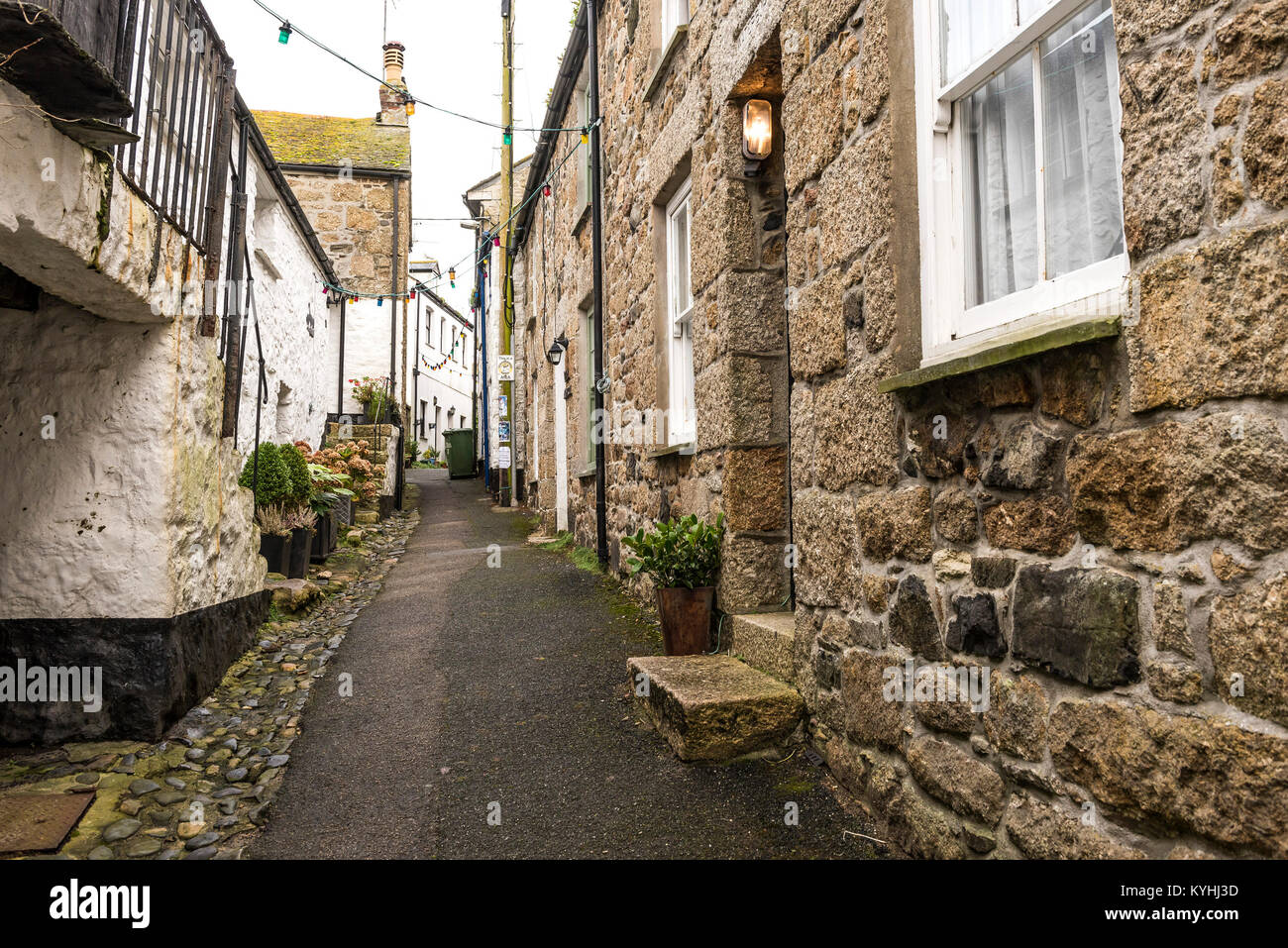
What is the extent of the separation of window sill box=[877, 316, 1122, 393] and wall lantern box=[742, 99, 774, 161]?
191 centimetres

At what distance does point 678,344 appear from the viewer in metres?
5.27

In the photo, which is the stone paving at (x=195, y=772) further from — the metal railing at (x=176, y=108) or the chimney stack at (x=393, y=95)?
the chimney stack at (x=393, y=95)

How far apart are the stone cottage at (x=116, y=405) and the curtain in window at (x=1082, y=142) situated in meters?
2.75

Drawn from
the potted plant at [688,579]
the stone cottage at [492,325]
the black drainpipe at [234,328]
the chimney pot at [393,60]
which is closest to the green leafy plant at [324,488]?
the black drainpipe at [234,328]

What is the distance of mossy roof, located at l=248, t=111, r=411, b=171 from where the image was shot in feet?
51.8

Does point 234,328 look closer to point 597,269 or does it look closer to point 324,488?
point 597,269

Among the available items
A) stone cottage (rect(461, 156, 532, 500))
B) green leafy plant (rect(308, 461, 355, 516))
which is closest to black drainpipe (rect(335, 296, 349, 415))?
Answer: stone cottage (rect(461, 156, 532, 500))

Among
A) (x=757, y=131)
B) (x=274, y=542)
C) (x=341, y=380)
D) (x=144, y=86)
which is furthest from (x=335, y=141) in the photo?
(x=757, y=131)

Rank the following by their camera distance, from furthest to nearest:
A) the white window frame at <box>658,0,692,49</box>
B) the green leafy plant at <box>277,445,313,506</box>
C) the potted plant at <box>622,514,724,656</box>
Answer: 1. the green leafy plant at <box>277,445,313,506</box>
2. the white window frame at <box>658,0,692,49</box>
3. the potted plant at <box>622,514,724,656</box>

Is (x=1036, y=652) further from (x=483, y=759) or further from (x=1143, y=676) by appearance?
(x=483, y=759)

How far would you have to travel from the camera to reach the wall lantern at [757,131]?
3.95 m

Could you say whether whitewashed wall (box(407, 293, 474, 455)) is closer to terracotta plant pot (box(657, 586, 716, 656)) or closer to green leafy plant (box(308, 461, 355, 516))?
green leafy plant (box(308, 461, 355, 516))

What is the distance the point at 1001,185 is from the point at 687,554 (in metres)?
2.32
